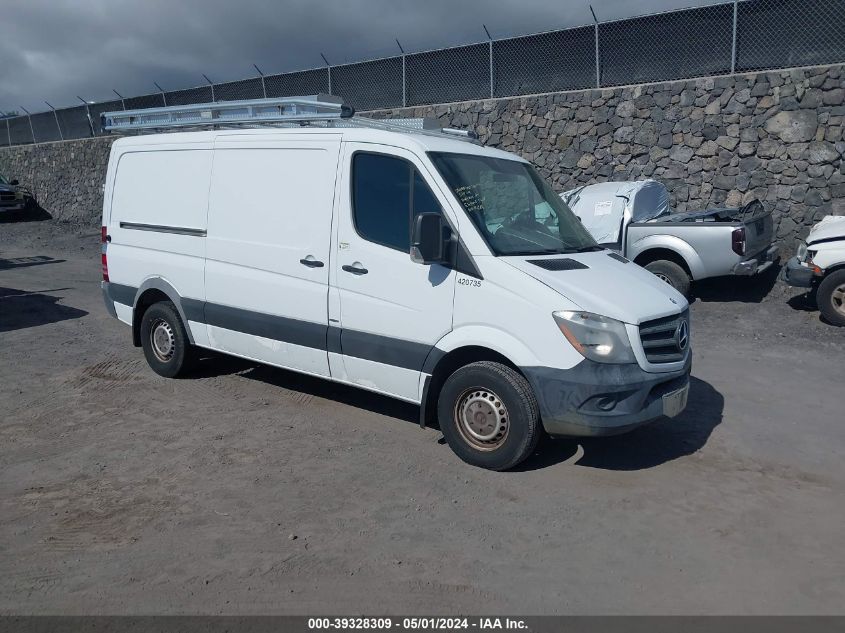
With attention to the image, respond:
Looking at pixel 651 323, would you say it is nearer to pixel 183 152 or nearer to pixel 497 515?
pixel 497 515

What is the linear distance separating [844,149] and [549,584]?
11.2 meters

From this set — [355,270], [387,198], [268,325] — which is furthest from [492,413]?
[268,325]

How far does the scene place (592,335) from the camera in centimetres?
473

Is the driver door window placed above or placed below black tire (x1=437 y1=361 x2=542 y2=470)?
above

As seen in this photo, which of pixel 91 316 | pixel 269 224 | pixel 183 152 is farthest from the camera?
pixel 91 316

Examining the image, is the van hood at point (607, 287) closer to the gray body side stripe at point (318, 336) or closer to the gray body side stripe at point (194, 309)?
the gray body side stripe at point (318, 336)

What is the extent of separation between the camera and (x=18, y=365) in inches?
307

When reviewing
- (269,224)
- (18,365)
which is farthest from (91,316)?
(269,224)

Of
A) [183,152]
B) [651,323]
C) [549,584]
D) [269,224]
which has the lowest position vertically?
[549,584]

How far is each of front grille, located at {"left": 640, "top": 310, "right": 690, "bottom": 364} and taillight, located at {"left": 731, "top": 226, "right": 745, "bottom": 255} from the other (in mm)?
5443

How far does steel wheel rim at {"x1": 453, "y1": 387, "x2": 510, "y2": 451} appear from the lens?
503 cm

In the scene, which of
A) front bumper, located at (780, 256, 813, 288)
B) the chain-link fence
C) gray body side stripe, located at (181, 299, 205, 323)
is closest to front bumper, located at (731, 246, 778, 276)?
front bumper, located at (780, 256, 813, 288)

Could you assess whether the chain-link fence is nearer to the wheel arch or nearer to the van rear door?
the wheel arch

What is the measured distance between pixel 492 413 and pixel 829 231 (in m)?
7.17
